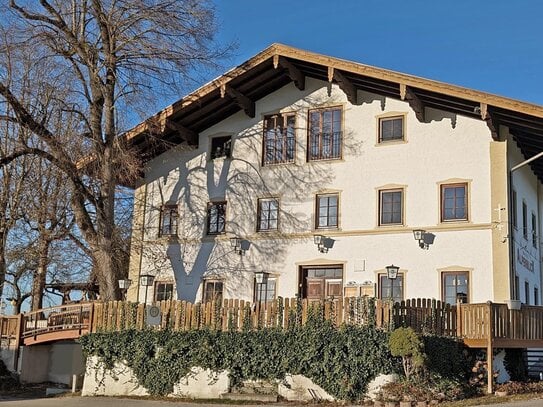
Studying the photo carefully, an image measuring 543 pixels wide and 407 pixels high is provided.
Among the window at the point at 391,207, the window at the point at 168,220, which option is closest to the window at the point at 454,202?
the window at the point at 391,207

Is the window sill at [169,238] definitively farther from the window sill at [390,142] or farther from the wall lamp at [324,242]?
the window sill at [390,142]

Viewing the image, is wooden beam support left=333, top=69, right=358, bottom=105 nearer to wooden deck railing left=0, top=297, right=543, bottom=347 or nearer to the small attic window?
the small attic window

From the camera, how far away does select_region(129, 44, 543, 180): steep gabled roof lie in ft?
74.0

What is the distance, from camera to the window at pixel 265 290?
2644 cm

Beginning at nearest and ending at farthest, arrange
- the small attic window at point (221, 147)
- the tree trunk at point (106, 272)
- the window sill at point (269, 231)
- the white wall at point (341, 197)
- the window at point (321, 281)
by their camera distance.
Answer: the white wall at point (341, 197) < the tree trunk at point (106, 272) < the window at point (321, 281) < the window sill at point (269, 231) < the small attic window at point (221, 147)

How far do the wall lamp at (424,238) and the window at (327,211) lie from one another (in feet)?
10.3

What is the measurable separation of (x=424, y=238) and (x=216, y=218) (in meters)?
8.24

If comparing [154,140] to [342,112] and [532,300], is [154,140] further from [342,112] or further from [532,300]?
[532,300]

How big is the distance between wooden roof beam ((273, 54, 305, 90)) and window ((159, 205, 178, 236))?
6850 mm

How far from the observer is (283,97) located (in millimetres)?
27422

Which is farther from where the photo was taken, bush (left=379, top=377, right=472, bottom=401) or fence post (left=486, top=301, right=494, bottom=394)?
fence post (left=486, top=301, right=494, bottom=394)

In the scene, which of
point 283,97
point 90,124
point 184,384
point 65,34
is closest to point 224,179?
point 283,97

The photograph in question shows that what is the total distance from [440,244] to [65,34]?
13.9 m

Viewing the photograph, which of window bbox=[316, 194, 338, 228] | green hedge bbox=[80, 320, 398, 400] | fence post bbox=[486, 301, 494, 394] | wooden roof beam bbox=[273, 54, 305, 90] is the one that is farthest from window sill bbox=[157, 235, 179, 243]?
fence post bbox=[486, 301, 494, 394]
